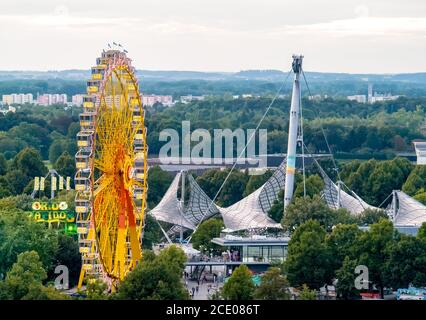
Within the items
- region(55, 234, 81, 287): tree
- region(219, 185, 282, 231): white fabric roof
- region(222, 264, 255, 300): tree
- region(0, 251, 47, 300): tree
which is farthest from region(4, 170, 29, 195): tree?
region(222, 264, 255, 300): tree

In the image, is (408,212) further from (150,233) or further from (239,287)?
(239,287)

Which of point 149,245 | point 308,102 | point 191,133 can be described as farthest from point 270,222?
point 308,102

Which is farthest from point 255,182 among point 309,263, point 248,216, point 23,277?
point 23,277

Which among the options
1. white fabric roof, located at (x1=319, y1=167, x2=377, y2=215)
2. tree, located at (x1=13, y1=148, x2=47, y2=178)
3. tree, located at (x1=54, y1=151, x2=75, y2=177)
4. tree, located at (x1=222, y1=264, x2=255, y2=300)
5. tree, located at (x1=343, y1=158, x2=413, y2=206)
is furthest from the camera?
tree, located at (x1=13, y1=148, x2=47, y2=178)

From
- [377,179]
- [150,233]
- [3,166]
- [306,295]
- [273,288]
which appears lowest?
[3,166]

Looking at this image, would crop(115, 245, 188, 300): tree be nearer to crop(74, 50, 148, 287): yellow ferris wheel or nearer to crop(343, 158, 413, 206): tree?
crop(74, 50, 148, 287): yellow ferris wheel

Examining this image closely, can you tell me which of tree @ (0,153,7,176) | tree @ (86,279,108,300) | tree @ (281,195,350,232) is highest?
tree @ (86,279,108,300)
